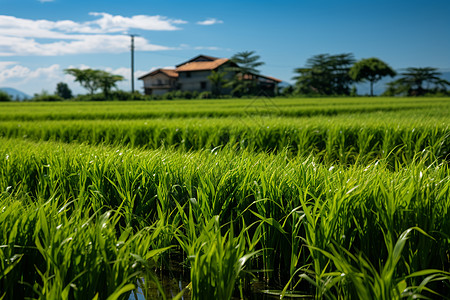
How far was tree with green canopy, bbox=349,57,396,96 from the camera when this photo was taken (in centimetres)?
5869

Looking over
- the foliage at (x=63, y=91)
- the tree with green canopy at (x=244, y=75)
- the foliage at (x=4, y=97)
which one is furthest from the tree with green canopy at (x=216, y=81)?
the foliage at (x=63, y=91)

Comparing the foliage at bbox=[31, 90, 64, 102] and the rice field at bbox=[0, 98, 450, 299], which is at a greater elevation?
the foliage at bbox=[31, 90, 64, 102]

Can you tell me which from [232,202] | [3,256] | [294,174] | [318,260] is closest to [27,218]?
[3,256]

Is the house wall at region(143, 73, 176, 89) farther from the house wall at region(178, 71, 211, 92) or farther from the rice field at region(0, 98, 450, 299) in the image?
the rice field at region(0, 98, 450, 299)

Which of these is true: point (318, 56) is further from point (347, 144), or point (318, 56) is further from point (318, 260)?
point (318, 260)

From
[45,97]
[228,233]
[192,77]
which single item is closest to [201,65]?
[192,77]

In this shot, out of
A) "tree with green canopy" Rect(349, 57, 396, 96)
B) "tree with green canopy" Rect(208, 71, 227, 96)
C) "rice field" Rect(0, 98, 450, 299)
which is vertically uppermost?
"tree with green canopy" Rect(349, 57, 396, 96)

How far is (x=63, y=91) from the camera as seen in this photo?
83500 millimetres

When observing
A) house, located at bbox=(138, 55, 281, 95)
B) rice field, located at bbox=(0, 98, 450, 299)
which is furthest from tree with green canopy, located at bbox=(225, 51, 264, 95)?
rice field, located at bbox=(0, 98, 450, 299)

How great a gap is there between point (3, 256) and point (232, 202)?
5.36ft

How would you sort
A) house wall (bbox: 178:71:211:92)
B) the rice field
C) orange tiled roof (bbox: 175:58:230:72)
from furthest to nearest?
house wall (bbox: 178:71:211:92) < orange tiled roof (bbox: 175:58:230:72) < the rice field

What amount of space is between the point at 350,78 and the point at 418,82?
12430 millimetres

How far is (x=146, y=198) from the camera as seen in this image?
3182 mm

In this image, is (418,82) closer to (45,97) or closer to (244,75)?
(244,75)
